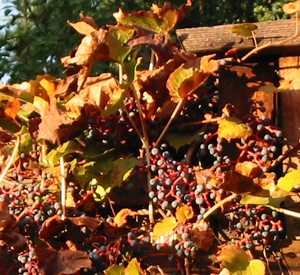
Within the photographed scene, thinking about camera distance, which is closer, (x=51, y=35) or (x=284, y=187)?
(x=284, y=187)

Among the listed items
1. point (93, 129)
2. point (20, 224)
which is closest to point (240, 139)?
point (93, 129)

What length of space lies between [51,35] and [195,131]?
3.26 m

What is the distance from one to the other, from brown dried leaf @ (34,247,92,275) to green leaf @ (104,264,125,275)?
0.10 feet

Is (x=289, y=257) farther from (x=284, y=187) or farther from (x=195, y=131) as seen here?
(x=195, y=131)

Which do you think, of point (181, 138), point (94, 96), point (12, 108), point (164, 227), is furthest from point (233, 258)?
point (12, 108)

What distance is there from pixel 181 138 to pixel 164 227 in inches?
6.9

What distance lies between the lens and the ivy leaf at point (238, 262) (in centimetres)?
108

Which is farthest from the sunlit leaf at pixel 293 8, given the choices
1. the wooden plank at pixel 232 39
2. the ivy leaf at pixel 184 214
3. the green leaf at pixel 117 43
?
the ivy leaf at pixel 184 214

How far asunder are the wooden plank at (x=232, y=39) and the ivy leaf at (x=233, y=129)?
166 mm

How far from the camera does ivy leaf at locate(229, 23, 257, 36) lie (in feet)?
4.03

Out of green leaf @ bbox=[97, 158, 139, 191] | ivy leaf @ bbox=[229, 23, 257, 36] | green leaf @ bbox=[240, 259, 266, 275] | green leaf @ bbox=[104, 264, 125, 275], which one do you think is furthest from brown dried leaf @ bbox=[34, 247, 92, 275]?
ivy leaf @ bbox=[229, 23, 257, 36]

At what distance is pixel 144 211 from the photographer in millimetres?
1233

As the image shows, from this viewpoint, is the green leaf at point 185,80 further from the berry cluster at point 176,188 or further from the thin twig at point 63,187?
the thin twig at point 63,187

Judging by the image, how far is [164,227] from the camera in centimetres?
114
